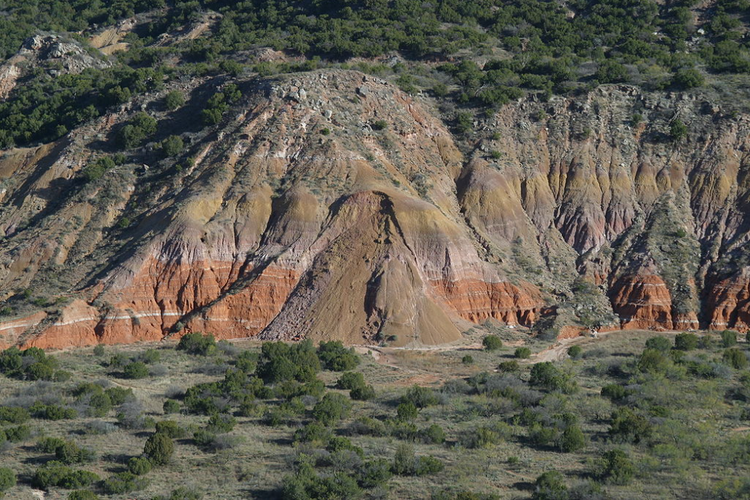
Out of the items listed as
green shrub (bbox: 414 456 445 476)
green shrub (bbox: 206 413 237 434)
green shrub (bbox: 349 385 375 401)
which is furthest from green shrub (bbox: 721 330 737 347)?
green shrub (bbox: 206 413 237 434)

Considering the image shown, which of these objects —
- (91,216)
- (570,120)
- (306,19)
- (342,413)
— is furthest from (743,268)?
(306,19)

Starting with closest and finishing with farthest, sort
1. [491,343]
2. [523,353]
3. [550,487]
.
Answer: [550,487], [523,353], [491,343]

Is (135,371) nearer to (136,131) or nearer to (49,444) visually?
(49,444)

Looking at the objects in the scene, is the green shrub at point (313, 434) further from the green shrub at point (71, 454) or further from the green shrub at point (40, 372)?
the green shrub at point (40, 372)

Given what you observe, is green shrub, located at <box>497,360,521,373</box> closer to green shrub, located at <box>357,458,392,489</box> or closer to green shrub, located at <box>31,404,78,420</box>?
green shrub, located at <box>357,458,392,489</box>

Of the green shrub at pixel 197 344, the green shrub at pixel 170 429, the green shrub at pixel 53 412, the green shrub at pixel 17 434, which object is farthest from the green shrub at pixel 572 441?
the green shrub at pixel 197 344

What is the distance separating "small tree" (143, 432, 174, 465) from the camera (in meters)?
31.2

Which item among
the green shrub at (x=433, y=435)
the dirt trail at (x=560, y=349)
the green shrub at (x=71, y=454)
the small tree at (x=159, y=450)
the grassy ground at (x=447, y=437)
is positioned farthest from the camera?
the dirt trail at (x=560, y=349)

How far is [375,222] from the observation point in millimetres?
57875

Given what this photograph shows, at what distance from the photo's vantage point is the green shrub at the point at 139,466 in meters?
30.1

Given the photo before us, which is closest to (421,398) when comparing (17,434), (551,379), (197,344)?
(551,379)

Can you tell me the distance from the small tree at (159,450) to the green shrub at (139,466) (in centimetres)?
55

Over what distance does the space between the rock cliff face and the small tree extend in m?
21.3

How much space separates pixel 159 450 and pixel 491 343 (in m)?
25.3
